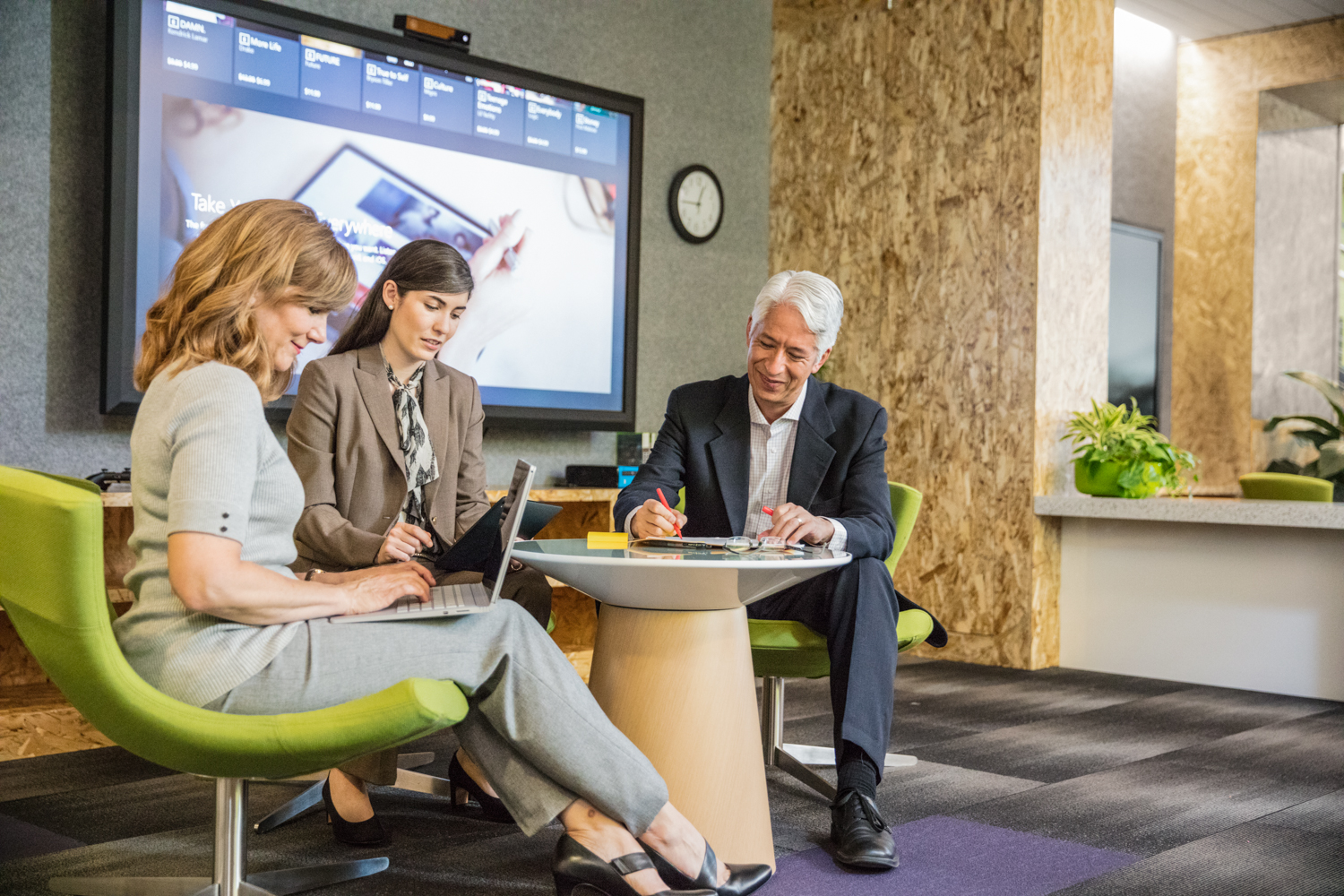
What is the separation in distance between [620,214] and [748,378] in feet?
6.50

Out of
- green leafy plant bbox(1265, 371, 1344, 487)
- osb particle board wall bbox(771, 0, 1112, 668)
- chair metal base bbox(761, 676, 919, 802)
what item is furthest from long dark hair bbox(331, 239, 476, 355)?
green leafy plant bbox(1265, 371, 1344, 487)

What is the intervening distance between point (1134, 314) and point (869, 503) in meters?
4.53

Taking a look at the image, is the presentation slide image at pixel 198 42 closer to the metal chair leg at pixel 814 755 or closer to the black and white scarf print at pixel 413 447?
the black and white scarf print at pixel 413 447

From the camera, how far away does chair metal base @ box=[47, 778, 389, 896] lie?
1.68m

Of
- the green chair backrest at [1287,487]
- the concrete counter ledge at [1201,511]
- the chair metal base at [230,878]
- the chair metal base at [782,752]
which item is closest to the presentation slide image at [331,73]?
the chair metal base at [782,752]

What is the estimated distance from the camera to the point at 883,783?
2.72 metres

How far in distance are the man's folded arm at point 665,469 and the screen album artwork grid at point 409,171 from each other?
4.77 ft

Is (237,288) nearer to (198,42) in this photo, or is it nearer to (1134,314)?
(198,42)

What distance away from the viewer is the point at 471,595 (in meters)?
1.71

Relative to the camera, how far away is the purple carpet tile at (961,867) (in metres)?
2.00

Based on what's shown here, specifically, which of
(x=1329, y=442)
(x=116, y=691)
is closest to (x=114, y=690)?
(x=116, y=691)

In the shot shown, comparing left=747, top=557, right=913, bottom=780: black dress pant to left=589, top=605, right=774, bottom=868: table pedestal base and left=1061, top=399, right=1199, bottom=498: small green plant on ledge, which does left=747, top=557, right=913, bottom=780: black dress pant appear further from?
left=1061, top=399, right=1199, bottom=498: small green plant on ledge

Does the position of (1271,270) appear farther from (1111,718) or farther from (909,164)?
(1111,718)

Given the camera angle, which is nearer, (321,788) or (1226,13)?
(321,788)
